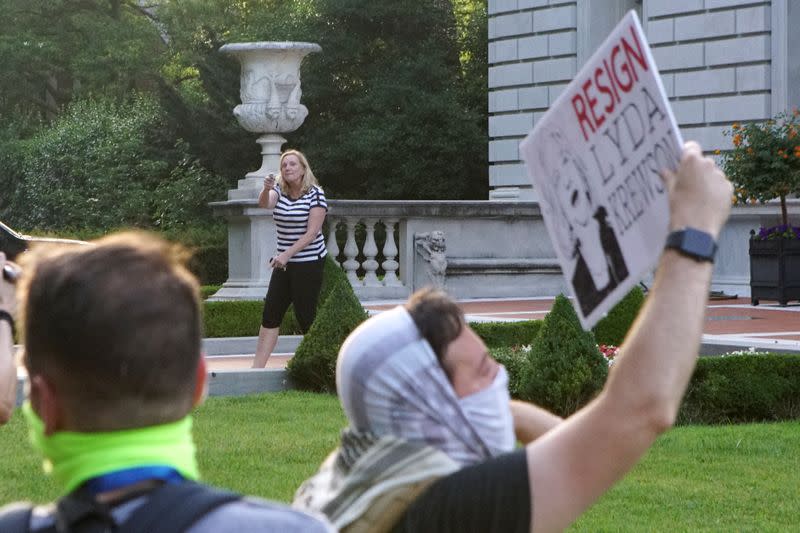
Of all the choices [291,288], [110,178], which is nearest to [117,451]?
[291,288]

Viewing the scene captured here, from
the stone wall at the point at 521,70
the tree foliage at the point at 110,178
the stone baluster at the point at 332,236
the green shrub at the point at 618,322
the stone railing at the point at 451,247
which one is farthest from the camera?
the tree foliage at the point at 110,178

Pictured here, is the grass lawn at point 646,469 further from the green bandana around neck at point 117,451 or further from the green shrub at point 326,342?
the green bandana around neck at point 117,451

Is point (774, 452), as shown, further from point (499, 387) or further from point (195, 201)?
point (195, 201)

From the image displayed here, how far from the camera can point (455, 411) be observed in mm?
2453

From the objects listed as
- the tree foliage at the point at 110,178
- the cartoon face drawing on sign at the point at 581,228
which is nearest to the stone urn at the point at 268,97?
the tree foliage at the point at 110,178

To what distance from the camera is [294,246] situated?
11.0 metres

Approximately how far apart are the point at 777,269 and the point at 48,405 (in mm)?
16418

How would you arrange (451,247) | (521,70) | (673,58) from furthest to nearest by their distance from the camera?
(521,70)
(673,58)
(451,247)

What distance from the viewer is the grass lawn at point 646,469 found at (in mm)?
6469

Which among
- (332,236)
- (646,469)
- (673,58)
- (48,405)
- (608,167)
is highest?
(673,58)

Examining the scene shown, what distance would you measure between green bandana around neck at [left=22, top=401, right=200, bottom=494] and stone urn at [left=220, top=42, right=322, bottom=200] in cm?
1670

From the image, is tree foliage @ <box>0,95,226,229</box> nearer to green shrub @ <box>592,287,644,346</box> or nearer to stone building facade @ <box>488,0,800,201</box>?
stone building facade @ <box>488,0,800,201</box>

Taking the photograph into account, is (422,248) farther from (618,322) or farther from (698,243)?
(698,243)

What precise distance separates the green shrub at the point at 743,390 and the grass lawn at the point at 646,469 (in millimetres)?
299
